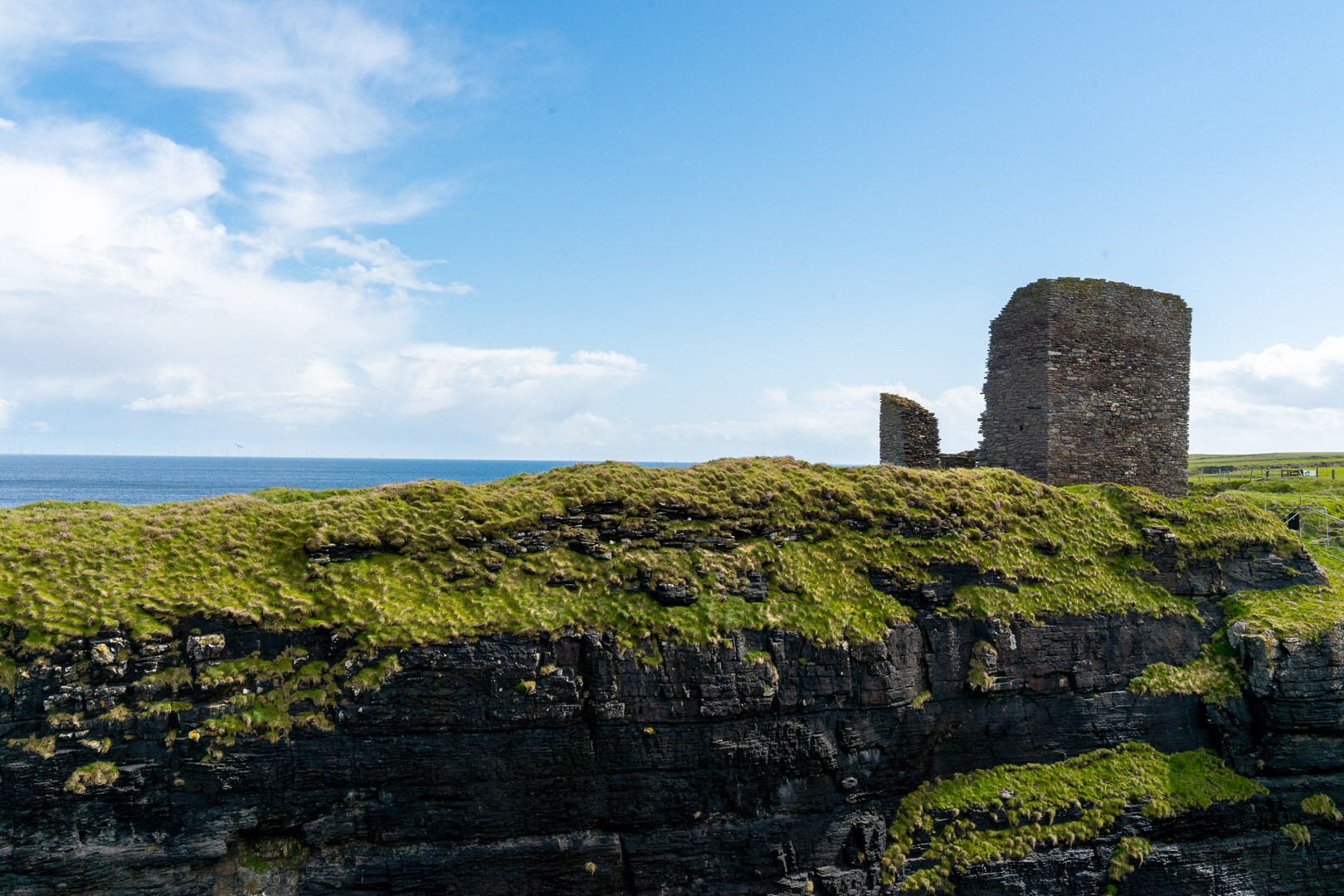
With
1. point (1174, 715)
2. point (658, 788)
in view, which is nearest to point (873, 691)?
point (658, 788)

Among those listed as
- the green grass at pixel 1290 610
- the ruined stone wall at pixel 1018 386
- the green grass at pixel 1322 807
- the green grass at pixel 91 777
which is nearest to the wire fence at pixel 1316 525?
the green grass at pixel 1290 610

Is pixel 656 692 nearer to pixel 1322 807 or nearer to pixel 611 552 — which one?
pixel 611 552

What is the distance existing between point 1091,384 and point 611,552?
2098 centimetres

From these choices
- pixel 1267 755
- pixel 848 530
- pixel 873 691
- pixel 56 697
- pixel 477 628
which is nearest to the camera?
pixel 56 697

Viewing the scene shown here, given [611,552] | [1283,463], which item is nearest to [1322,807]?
[611,552]

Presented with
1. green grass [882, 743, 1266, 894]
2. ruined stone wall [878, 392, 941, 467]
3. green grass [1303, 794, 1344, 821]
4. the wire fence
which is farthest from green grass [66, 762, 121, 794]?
the wire fence

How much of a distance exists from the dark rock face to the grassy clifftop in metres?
0.77

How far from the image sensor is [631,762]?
15.5m

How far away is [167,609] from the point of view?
47.8 ft

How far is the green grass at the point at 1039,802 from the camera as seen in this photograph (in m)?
16.5

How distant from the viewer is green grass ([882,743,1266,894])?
1647 centimetres

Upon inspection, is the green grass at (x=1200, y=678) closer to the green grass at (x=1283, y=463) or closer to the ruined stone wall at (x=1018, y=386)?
the ruined stone wall at (x=1018, y=386)

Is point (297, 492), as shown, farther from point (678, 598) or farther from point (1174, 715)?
point (1174, 715)

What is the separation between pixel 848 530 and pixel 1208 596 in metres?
11.7
